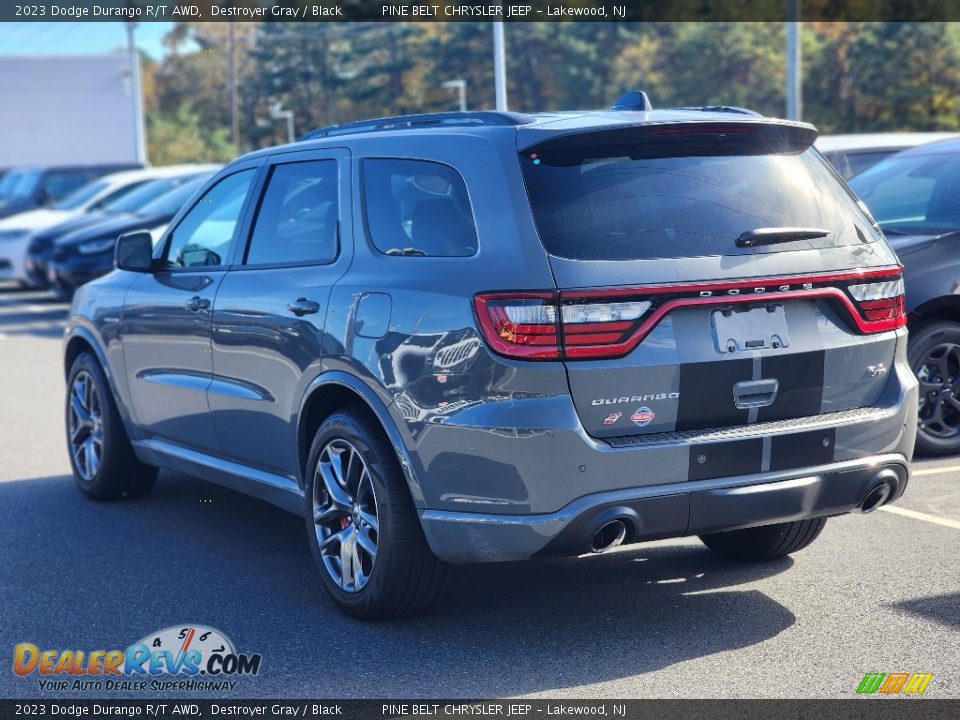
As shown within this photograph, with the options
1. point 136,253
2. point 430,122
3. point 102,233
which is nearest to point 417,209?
point 430,122

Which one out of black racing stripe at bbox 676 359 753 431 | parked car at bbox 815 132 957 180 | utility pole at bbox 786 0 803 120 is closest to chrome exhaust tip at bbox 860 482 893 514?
black racing stripe at bbox 676 359 753 431

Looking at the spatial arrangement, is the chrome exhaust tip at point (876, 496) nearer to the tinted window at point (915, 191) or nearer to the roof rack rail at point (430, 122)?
the roof rack rail at point (430, 122)

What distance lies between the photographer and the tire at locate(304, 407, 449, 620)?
16.0 feet

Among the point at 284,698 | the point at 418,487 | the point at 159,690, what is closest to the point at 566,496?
the point at 418,487

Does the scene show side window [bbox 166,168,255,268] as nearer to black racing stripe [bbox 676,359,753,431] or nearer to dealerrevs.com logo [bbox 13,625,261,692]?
dealerrevs.com logo [bbox 13,625,261,692]

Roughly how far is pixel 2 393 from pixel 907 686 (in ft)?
30.2

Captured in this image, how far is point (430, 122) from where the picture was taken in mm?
5422

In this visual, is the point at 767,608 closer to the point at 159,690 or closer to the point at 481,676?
the point at 481,676

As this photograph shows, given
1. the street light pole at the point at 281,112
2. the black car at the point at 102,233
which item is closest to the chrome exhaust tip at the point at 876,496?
the black car at the point at 102,233

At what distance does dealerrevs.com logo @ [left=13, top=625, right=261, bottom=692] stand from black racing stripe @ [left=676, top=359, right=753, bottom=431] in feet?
5.52

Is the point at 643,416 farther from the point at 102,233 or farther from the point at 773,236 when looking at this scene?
the point at 102,233

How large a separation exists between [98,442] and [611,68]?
61.9m

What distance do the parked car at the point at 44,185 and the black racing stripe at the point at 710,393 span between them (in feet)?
75.3

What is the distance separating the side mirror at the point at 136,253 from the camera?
6785 millimetres
